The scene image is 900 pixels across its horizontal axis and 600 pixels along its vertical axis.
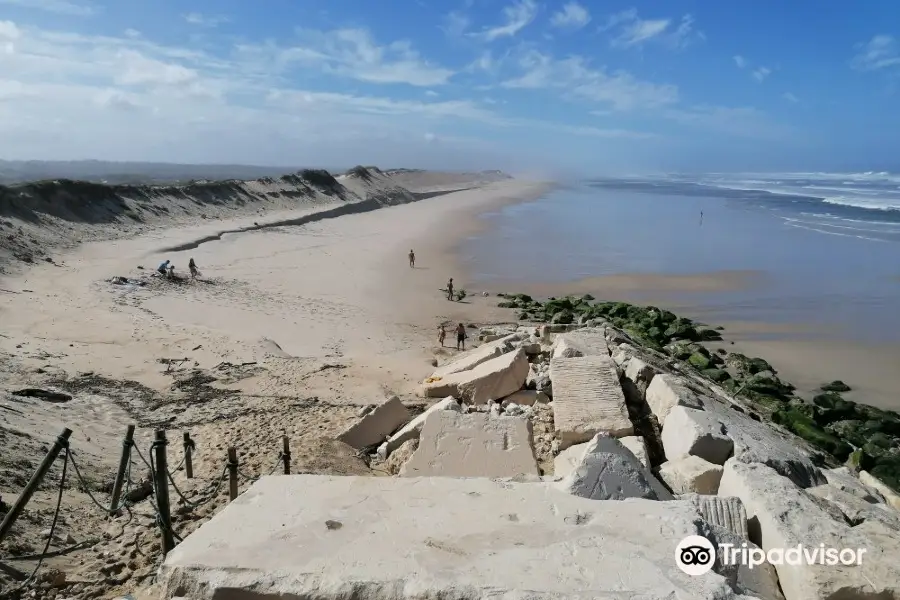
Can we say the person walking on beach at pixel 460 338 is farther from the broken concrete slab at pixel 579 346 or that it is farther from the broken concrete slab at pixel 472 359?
the broken concrete slab at pixel 579 346

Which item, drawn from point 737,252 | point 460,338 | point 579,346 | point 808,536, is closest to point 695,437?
point 808,536

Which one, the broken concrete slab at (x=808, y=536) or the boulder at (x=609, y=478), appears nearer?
the broken concrete slab at (x=808, y=536)

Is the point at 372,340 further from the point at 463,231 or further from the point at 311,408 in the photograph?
the point at 463,231

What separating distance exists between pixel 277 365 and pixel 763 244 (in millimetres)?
23533

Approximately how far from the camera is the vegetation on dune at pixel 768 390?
8.84m

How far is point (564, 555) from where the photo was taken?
3105 millimetres

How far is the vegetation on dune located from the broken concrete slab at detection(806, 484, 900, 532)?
357cm

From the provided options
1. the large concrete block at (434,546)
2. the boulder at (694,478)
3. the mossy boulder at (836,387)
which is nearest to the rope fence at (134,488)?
the large concrete block at (434,546)

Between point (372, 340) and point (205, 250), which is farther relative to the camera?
point (205, 250)

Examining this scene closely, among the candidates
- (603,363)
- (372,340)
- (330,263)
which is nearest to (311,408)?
(603,363)

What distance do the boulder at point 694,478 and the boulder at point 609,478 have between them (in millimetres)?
908

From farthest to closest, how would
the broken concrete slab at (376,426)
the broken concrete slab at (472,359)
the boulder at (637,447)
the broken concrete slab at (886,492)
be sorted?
the broken concrete slab at (472,359), the broken concrete slab at (376,426), the broken concrete slab at (886,492), the boulder at (637,447)

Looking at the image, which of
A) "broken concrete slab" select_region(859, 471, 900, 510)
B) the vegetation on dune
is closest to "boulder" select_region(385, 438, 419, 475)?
"broken concrete slab" select_region(859, 471, 900, 510)

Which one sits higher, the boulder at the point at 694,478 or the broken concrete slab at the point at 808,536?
the broken concrete slab at the point at 808,536
